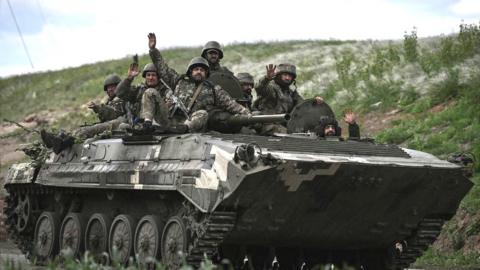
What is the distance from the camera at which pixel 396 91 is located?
36.0 meters

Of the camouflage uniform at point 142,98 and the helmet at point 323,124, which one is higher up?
the camouflage uniform at point 142,98

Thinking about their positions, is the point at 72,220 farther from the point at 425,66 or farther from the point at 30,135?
the point at 30,135

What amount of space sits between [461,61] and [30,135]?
23727 mm

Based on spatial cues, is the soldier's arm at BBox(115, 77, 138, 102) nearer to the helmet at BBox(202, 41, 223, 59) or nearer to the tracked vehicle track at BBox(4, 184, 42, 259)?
the helmet at BBox(202, 41, 223, 59)

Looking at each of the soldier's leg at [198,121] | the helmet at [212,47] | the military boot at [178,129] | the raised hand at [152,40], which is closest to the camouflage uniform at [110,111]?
the raised hand at [152,40]

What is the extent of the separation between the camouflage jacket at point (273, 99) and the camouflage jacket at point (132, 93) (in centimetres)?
180

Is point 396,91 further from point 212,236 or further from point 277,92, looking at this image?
point 212,236

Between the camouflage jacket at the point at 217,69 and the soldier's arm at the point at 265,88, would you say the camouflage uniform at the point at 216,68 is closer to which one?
the camouflage jacket at the point at 217,69

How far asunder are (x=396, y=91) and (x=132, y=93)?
55.1 ft

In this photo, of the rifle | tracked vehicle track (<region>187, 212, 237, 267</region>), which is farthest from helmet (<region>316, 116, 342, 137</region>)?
tracked vehicle track (<region>187, 212, 237, 267</region>)

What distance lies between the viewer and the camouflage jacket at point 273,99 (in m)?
20.4

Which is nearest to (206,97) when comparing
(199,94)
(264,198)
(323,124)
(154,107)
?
(199,94)

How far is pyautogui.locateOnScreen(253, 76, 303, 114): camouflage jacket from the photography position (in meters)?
20.4

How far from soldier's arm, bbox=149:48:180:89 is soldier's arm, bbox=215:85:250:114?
181cm
